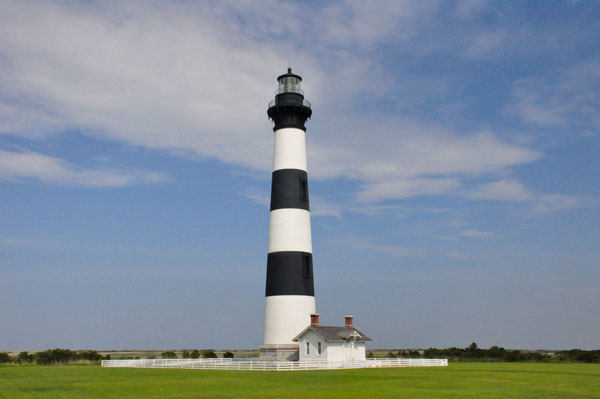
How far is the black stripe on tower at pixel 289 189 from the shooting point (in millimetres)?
42594

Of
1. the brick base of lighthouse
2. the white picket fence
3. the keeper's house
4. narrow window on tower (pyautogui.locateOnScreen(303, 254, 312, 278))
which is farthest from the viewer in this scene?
narrow window on tower (pyautogui.locateOnScreen(303, 254, 312, 278))

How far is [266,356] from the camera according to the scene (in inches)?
1614

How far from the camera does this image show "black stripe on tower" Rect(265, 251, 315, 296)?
40.9 m

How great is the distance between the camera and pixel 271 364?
36406 millimetres

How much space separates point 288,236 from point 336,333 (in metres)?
7.97

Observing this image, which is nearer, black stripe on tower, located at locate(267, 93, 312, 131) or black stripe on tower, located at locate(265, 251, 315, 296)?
black stripe on tower, located at locate(265, 251, 315, 296)

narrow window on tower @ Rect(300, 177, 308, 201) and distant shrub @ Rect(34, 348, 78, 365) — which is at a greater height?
narrow window on tower @ Rect(300, 177, 308, 201)

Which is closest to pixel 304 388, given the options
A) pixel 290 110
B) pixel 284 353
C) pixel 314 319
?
pixel 314 319

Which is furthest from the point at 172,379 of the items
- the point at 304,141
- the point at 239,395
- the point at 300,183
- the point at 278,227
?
the point at 304,141

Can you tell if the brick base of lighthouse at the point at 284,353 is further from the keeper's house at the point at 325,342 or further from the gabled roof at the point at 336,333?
the gabled roof at the point at 336,333

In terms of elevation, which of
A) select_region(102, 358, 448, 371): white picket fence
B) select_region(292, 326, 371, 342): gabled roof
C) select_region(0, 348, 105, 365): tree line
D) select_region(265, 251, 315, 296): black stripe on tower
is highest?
select_region(265, 251, 315, 296): black stripe on tower

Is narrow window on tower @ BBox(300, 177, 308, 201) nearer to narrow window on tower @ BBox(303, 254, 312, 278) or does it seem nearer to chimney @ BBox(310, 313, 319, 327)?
A: narrow window on tower @ BBox(303, 254, 312, 278)

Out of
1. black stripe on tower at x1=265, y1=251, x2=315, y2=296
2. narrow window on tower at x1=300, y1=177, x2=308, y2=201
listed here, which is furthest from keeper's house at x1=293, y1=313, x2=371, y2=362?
narrow window on tower at x1=300, y1=177, x2=308, y2=201

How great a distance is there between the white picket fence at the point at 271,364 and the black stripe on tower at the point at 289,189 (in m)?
11.8
